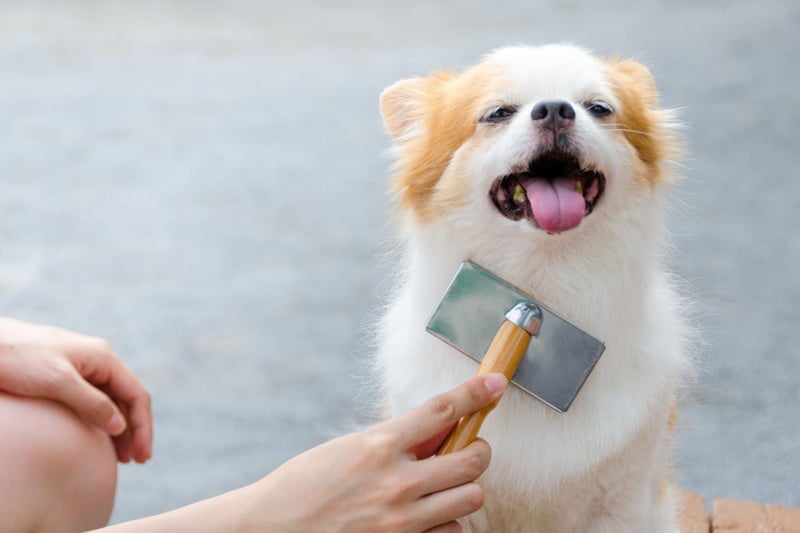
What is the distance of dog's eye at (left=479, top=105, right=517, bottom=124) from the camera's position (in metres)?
1.20

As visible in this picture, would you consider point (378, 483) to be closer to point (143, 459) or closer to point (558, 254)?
point (558, 254)

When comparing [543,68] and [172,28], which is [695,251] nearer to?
[543,68]

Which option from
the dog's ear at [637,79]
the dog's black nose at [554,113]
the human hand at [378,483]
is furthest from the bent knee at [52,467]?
the dog's ear at [637,79]

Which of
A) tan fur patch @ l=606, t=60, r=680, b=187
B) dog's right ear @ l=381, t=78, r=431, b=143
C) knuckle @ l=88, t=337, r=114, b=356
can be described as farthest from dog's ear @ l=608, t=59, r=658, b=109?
knuckle @ l=88, t=337, r=114, b=356

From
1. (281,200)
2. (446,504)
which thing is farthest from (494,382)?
(281,200)

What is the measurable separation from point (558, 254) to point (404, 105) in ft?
1.09

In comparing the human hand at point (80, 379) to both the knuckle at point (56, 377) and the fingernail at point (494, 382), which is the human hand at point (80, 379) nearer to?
the knuckle at point (56, 377)

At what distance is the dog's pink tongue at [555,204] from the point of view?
109cm

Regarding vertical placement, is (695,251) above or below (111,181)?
above

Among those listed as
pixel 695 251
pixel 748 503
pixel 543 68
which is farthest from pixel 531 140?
pixel 695 251

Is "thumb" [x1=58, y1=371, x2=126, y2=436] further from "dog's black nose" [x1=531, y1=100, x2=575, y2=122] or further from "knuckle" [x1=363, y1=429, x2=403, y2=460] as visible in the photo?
"dog's black nose" [x1=531, y1=100, x2=575, y2=122]

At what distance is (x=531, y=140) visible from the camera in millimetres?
1120

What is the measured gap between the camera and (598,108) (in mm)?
1205

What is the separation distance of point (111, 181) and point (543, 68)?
91.0 inches
